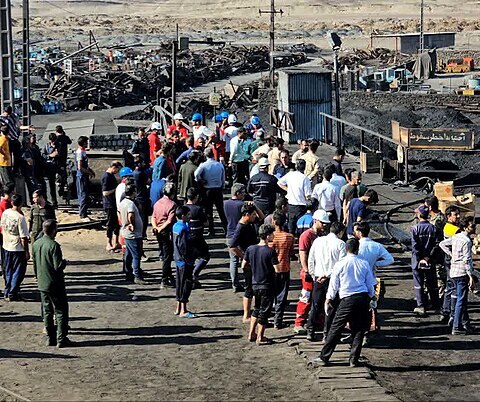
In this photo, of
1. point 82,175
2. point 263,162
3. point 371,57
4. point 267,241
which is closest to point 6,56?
point 82,175

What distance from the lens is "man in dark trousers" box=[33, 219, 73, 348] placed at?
13.1m

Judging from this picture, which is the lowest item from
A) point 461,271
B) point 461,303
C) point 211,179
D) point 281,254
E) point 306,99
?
point 461,303

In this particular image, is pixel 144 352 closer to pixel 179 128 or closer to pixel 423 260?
pixel 423 260

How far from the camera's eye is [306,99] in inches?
1137

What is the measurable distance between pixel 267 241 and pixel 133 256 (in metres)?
3.51

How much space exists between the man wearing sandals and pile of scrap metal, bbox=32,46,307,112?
97.2ft

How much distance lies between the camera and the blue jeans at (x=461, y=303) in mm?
13734

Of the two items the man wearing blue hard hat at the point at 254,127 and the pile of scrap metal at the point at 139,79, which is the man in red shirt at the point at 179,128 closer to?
the man wearing blue hard hat at the point at 254,127

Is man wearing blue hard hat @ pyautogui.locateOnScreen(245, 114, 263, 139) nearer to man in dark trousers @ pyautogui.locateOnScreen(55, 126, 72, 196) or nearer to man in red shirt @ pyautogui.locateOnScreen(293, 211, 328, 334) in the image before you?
man in dark trousers @ pyautogui.locateOnScreen(55, 126, 72, 196)

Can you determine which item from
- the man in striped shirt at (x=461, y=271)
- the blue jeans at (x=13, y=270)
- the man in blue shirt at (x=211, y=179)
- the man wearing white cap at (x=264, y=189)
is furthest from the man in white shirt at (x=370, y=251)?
the man in blue shirt at (x=211, y=179)

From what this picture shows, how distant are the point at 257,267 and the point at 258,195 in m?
4.06

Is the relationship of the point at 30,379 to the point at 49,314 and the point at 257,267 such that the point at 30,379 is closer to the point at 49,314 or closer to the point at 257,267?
the point at 49,314

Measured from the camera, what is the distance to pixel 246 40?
10588 centimetres

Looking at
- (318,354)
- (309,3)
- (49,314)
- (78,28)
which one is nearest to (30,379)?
(49,314)
